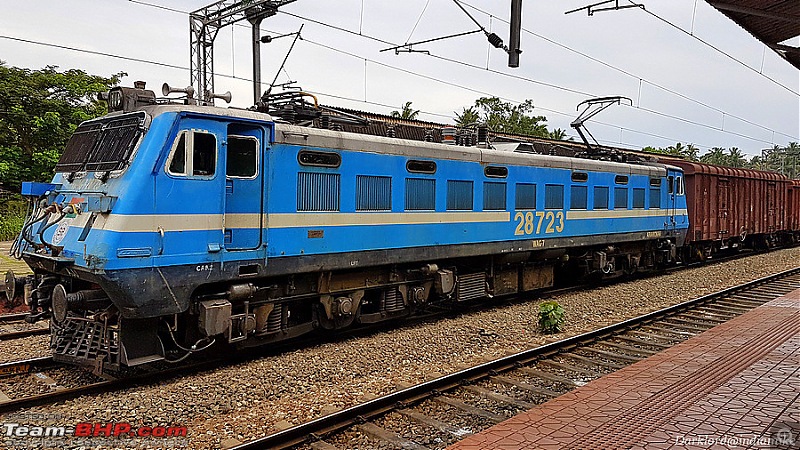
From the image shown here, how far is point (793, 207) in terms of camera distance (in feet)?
109

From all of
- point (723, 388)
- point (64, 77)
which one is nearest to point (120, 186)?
point (723, 388)

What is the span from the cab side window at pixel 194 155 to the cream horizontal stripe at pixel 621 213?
9.77m

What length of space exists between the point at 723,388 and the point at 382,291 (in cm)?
564

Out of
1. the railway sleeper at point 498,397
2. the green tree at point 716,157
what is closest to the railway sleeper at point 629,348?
the railway sleeper at point 498,397

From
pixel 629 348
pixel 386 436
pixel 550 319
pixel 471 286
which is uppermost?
pixel 471 286

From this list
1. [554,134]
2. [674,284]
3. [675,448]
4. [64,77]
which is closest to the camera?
[675,448]

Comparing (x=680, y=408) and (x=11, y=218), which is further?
(x=11, y=218)

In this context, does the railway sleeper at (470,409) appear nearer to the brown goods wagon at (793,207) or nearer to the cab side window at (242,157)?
the cab side window at (242,157)

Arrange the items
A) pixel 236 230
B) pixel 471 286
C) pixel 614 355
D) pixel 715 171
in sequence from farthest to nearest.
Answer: pixel 715 171 < pixel 471 286 < pixel 614 355 < pixel 236 230

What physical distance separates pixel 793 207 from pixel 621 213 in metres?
21.5

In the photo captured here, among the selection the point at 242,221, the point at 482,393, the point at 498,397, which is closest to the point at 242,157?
the point at 242,221

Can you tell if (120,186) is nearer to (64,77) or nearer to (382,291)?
(382,291)

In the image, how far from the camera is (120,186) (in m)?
7.66

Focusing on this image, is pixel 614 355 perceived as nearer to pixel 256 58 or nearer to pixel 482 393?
pixel 482 393
